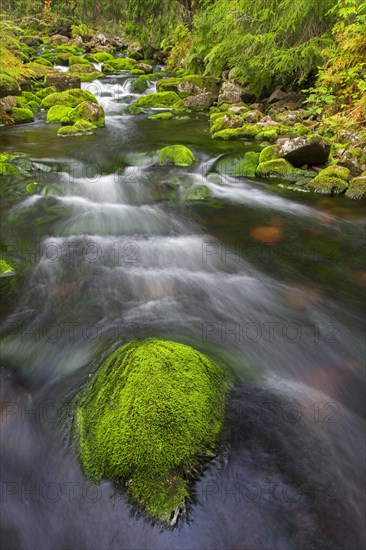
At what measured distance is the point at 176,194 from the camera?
7.99m

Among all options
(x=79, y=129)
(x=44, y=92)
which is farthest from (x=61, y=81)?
(x=79, y=129)

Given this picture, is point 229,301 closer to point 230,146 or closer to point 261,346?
point 261,346

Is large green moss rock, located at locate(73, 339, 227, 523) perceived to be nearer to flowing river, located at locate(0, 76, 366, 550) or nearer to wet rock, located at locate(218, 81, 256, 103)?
flowing river, located at locate(0, 76, 366, 550)

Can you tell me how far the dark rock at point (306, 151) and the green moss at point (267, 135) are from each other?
89.6 inches

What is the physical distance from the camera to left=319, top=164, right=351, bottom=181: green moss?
7.87 meters

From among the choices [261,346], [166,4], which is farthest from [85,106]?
[166,4]

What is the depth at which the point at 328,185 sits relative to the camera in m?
7.76

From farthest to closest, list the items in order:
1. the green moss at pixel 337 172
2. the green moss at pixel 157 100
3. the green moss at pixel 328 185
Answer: the green moss at pixel 157 100, the green moss at pixel 337 172, the green moss at pixel 328 185

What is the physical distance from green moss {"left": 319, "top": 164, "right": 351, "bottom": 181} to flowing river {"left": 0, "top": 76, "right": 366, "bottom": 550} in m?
0.66

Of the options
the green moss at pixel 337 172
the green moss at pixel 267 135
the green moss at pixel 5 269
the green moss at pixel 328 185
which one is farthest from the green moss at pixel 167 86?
the green moss at pixel 5 269

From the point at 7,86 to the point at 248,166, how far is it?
10889mm

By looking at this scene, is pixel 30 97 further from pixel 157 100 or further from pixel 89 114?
pixel 157 100

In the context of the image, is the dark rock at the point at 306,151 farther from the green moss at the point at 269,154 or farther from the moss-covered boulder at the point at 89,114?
the moss-covered boulder at the point at 89,114

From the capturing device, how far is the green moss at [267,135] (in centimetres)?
1082
